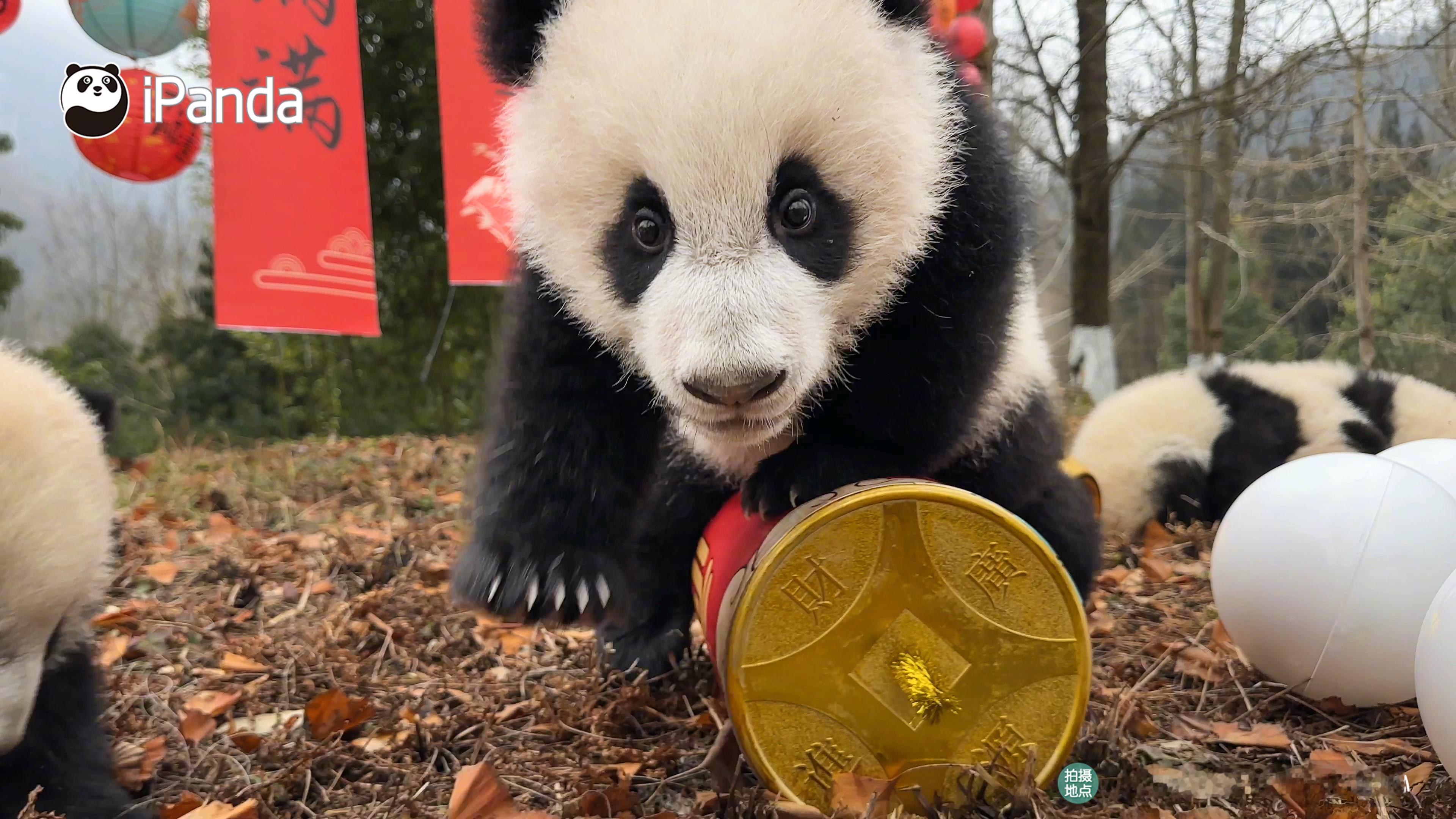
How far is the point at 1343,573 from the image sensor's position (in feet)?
6.11

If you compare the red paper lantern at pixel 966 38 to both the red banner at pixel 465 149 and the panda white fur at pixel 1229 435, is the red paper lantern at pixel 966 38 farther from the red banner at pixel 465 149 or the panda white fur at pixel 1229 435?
the panda white fur at pixel 1229 435

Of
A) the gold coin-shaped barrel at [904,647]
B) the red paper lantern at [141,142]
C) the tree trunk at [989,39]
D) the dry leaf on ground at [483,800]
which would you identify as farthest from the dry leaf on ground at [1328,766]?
the red paper lantern at [141,142]

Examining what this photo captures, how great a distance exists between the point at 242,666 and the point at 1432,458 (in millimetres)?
2670

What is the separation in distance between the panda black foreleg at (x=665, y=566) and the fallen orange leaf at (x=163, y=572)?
1565 millimetres

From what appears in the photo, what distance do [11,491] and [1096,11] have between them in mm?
4408

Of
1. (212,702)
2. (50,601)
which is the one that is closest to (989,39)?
(212,702)

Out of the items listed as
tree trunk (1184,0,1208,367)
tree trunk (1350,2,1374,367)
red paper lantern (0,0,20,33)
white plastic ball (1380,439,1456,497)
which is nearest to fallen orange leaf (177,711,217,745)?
red paper lantern (0,0,20,33)

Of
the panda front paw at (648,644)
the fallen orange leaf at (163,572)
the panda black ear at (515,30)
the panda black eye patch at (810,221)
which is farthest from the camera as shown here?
the fallen orange leaf at (163,572)

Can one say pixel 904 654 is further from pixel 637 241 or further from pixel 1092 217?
pixel 1092 217

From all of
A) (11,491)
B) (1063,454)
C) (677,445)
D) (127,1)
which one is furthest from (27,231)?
(1063,454)

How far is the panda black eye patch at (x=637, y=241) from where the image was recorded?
4.99 ft

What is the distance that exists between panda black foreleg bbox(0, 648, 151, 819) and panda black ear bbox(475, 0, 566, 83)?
124 centimetres

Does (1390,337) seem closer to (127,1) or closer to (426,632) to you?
(426,632)

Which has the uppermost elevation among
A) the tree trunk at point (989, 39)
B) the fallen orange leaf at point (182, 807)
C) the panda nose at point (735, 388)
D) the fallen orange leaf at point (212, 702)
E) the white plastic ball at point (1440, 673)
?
the tree trunk at point (989, 39)
